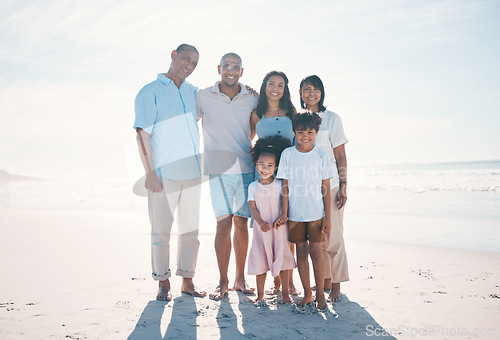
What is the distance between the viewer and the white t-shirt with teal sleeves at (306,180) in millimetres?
3164

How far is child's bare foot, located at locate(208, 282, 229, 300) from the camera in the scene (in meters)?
3.46

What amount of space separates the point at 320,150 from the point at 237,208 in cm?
96

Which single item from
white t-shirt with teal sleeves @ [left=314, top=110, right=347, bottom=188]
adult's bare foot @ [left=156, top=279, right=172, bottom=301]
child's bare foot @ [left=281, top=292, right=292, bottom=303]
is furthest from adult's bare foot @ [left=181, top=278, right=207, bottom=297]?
white t-shirt with teal sleeves @ [left=314, top=110, right=347, bottom=188]

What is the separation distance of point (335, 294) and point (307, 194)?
38.8 inches

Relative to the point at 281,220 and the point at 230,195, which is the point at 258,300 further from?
the point at 230,195

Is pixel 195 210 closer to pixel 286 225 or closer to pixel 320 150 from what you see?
pixel 286 225

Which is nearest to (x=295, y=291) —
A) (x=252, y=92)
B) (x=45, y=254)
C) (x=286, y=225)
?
(x=286, y=225)

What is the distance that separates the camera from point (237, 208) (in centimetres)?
362

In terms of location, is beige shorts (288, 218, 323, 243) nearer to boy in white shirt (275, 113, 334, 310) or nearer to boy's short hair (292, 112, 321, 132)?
boy in white shirt (275, 113, 334, 310)

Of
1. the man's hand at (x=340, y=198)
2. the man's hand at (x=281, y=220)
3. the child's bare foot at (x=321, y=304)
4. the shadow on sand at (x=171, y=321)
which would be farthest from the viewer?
the man's hand at (x=340, y=198)

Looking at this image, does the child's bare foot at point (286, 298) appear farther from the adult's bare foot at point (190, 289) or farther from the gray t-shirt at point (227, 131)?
the gray t-shirt at point (227, 131)

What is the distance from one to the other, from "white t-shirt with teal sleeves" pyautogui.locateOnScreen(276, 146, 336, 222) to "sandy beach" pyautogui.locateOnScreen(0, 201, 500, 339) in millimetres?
773

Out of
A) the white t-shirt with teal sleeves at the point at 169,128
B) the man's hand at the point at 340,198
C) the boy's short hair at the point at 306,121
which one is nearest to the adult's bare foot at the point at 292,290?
the man's hand at the point at 340,198

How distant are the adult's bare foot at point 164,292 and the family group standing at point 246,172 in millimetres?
10
